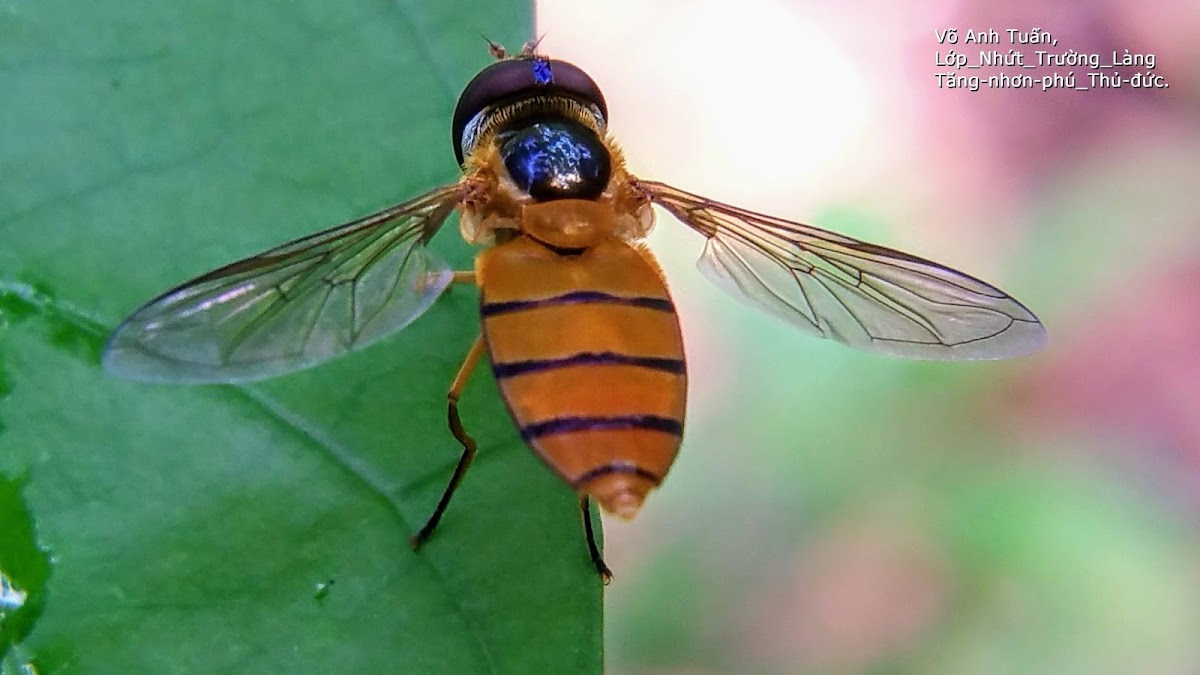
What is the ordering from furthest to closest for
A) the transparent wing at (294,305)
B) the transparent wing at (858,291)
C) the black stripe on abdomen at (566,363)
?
the transparent wing at (858,291)
the black stripe on abdomen at (566,363)
the transparent wing at (294,305)

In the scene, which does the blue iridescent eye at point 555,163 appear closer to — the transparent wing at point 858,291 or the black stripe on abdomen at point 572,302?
the transparent wing at point 858,291

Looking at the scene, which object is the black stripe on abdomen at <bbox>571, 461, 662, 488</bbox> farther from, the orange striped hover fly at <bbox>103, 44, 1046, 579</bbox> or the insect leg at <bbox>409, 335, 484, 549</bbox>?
the insect leg at <bbox>409, 335, 484, 549</bbox>

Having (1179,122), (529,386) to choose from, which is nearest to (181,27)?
(529,386)

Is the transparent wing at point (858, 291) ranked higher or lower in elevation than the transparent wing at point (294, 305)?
lower

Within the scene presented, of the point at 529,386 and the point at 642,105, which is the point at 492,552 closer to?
the point at 529,386

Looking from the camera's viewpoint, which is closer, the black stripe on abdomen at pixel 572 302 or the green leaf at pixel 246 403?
the green leaf at pixel 246 403

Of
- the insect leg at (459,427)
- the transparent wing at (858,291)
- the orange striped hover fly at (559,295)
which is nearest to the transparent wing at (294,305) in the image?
the orange striped hover fly at (559,295)

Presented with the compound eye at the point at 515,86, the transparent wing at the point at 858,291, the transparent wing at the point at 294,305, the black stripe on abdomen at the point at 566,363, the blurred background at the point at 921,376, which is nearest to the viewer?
the transparent wing at the point at 294,305
